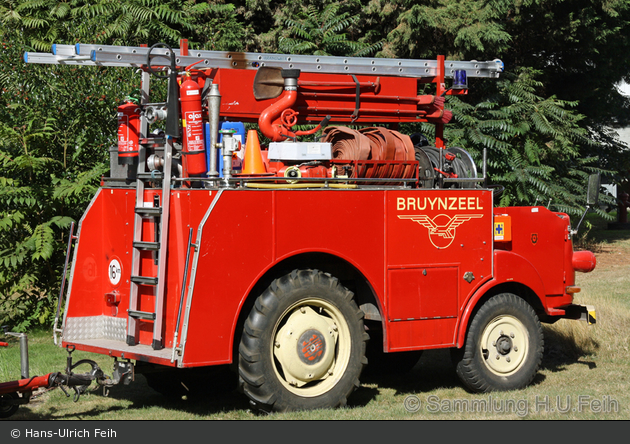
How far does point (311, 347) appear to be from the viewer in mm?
6770

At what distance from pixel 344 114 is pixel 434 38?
10261mm

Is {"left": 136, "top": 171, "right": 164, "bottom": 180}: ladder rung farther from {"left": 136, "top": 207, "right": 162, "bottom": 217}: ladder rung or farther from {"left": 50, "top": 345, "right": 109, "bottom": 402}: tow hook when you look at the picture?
{"left": 50, "top": 345, "right": 109, "bottom": 402}: tow hook

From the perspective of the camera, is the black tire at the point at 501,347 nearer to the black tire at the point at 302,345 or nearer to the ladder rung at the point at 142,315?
the black tire at the point at 302,345

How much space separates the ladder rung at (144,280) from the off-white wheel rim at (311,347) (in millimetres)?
1108

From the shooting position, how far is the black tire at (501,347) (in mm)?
7730

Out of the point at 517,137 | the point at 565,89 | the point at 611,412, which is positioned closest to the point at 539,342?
the point at 611,412

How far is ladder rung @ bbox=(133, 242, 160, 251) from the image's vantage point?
6619 millimetres

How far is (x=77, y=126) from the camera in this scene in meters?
11.9

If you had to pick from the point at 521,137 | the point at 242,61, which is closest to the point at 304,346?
the point at 242,61

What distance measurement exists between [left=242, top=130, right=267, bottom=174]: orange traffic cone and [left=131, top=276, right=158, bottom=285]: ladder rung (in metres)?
1.28

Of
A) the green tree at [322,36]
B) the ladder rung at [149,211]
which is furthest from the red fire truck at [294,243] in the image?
the green tree at [322,36]

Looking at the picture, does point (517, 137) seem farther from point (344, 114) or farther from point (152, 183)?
point (152, 183)

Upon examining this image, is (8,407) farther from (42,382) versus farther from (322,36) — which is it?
(322,36)

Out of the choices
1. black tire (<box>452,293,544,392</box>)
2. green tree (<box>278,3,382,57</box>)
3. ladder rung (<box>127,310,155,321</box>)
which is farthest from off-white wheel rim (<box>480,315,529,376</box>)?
green tree (<box>278,3,382,57</box>)
